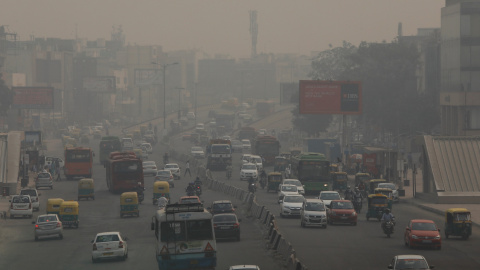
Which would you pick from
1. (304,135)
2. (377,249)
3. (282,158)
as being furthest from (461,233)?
(304,135)

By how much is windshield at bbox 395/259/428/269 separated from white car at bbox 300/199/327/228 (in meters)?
18.9

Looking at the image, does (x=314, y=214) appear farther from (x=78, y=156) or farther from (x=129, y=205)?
(x=78, y=156)

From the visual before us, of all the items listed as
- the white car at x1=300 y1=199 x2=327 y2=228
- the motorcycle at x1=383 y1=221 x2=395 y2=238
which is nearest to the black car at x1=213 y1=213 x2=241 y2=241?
the white car at x1=300 y1=199 x2=327 y2=228

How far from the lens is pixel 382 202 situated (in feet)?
181

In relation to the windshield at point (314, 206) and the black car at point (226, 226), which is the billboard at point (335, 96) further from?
the black car at point (226, 226)

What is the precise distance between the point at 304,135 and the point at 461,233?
129301 mm

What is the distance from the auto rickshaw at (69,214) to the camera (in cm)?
5459

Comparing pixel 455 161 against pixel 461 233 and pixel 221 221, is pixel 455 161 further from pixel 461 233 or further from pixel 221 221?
pixel 221 221

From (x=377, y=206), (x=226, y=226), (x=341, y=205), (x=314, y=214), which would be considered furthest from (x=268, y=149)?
(x=226, y=226)

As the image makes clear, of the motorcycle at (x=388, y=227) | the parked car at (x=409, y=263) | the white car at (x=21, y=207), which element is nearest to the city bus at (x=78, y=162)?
the white car at (x=21, y=207)

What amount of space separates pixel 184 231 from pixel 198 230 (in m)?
0.45

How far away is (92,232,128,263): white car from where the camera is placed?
3991 cm

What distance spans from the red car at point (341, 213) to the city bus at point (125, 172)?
22486 mm

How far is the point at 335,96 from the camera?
107 m
